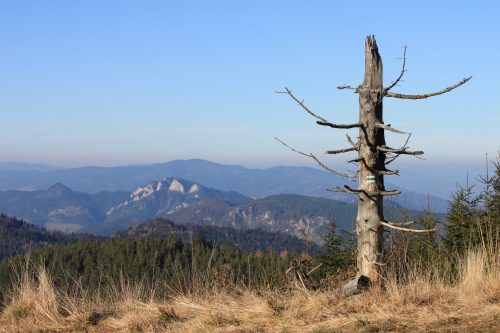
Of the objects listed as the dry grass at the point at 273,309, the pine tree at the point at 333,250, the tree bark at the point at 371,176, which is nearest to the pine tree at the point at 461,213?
the pine tree at the point at 333,250

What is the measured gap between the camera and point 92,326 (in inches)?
328

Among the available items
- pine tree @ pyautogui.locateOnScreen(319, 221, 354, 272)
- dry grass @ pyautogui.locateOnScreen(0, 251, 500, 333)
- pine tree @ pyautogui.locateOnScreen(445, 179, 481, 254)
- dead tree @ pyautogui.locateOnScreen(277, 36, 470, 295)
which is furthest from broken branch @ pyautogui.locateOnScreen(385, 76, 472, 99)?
pine tree @ pyautogui.locateOnScreen(319, 221, 354, 272)

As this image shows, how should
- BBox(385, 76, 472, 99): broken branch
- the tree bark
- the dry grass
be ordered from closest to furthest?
1. the dry grass
2. BBox(385, 76, 472, 99): broken branch
3. the tree bark

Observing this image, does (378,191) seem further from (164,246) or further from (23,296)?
(164,246)

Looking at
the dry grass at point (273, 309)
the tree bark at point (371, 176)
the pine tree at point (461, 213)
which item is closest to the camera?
the dry grass at point (273, 309)

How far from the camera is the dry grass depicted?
Answer: 7.07m

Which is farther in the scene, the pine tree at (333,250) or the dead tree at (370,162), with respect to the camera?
the pine tree at (333,250)

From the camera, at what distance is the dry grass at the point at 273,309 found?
707 cm

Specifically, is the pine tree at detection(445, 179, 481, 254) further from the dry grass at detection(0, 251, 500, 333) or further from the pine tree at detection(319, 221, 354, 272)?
the dry grass at detection(0, 251, 500, 333)

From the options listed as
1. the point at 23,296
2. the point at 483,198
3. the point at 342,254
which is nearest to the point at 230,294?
the point at 23,296

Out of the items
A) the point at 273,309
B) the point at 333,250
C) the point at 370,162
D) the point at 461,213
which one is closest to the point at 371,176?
the point at 370,162

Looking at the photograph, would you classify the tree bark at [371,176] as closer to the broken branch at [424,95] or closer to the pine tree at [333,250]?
the broken branch at [424,95]

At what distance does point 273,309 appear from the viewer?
801 centimetres

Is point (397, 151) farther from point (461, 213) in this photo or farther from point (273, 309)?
point (461, 213)
